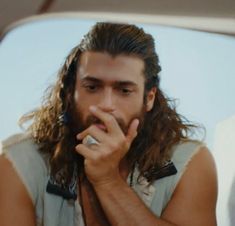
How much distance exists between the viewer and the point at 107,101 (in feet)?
2.60

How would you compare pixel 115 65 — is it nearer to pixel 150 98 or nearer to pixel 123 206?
pixel 150 98

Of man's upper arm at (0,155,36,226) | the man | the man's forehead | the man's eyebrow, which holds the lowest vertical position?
man's upper arm at (0,155,36,226)

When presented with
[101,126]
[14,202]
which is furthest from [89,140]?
[14,202]

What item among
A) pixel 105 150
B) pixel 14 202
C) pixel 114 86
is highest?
pixel 114 86

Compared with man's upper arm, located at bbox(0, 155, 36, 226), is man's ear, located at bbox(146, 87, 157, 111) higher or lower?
higher

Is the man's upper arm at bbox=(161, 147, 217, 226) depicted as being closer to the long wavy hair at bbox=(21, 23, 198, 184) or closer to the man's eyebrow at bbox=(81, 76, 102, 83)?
the long wavy hair at bbox=(21, 23, 198, 184)

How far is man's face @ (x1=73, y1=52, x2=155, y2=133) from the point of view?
791 mm

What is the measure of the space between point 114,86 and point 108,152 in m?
0.11

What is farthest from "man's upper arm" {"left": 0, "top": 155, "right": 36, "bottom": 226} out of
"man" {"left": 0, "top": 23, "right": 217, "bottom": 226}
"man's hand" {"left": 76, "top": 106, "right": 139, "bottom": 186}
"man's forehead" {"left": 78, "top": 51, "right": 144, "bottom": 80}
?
"man's forehead" {"left": 78, "top": 51, "right": 144, "bottom": 80}

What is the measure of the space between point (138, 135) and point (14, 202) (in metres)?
0.23

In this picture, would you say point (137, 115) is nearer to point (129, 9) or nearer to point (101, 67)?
point (101, 67)

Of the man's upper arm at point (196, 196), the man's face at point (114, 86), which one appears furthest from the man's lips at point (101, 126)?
the man's upper arm at point (196, 196)

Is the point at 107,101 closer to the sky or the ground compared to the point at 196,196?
closer to the sky

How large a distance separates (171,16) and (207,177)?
29cm
